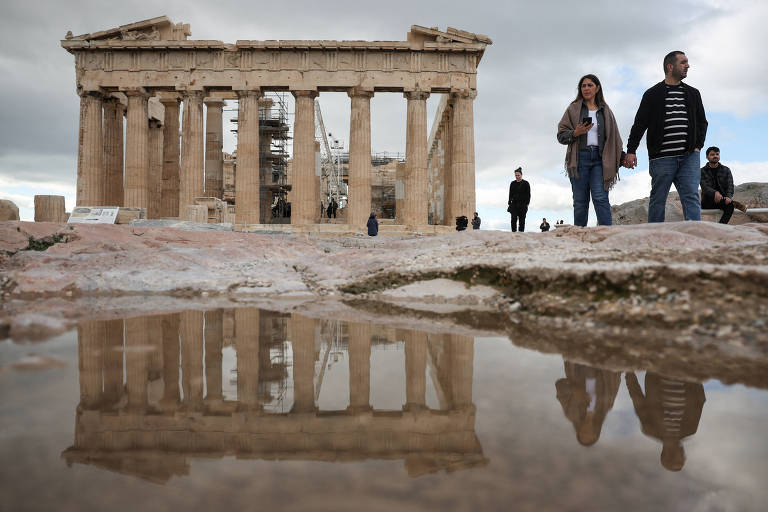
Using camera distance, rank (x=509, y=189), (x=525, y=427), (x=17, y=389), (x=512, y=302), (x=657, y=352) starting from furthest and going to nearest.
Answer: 1. (x=509, y=189)
2. (x=512, y=302)
3. (x=657, y=352)
4. (x=17, y=389)
5. (x=525, y=427)

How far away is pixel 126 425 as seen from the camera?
65.4 inches

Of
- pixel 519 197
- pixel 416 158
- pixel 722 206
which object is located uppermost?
pixel 416 158

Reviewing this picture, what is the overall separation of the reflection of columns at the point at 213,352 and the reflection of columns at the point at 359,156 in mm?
18019

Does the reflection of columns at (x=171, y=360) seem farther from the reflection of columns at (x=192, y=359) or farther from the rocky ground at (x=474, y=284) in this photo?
the rocky ground at (x=474, y=284)

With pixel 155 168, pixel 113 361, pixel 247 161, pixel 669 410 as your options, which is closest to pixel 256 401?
pixel 113 361

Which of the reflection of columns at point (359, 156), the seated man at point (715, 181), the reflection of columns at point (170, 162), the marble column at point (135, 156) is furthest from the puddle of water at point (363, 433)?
the reflection of columns at point (170, 162)

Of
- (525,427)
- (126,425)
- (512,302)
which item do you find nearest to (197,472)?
(126,425)

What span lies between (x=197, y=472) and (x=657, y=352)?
2.41m

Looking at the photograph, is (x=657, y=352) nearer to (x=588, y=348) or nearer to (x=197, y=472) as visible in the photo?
(x=588, y=348)

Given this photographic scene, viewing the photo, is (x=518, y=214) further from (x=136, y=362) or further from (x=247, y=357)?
(x=136, y=362)

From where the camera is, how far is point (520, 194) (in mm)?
11797

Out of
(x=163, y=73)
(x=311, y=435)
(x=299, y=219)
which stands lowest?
(x=311, y=435)

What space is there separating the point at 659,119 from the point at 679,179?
0.92m

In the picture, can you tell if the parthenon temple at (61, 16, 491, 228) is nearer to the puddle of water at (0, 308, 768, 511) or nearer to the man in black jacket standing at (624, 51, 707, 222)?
the man in black jacket standing at (624, 51, 707, 222)
